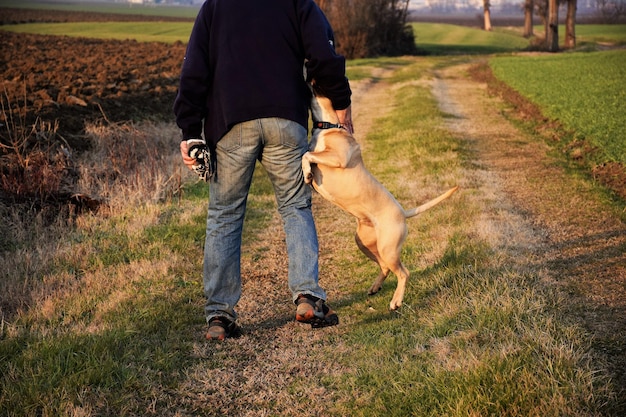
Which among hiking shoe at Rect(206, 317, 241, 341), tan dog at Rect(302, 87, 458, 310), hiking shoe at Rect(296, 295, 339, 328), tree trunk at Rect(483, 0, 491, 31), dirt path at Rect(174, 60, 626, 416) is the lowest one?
dirt path at Rect(174, 60, 626, 416)

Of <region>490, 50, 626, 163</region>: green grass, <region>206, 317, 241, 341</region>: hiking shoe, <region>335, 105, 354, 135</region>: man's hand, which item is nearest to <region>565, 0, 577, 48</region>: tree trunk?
<region>490, 50, 626, 163</region>: green grass

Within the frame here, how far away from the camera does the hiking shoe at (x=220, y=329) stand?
A: 156 inches

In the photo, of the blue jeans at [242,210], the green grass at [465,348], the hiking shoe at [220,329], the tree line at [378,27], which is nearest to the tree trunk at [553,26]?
the tree line at [378,27]

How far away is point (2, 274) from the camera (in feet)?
16.8

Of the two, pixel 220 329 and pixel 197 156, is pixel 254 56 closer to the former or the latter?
pixel 197 156

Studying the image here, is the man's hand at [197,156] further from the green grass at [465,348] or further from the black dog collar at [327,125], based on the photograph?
the green grass at [465,348]

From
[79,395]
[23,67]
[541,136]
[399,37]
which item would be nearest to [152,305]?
[79,395]

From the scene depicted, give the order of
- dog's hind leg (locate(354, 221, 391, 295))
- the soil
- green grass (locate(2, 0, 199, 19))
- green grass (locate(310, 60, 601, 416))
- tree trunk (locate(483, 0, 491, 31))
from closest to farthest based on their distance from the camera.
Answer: green grass (locate(310, 60, 601, 416)) → the soil → dog's hind leg (locate(354, 221, 391, 295)) → tree trunk (locate(483, 0, 491, 31)) → green grass (locate(2, 0, 199, 19))

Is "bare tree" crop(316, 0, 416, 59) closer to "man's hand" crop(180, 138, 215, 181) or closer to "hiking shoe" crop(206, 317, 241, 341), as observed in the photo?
"man's hand" crop(180, 138, 215, 181)

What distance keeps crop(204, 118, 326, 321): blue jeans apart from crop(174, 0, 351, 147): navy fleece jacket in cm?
17

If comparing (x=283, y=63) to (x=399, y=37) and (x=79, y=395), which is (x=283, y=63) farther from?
(x=399, y=37)

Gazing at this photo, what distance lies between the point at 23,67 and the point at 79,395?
14.2 m

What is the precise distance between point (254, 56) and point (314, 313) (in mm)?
1681

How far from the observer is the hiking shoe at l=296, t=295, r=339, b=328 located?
388cm
